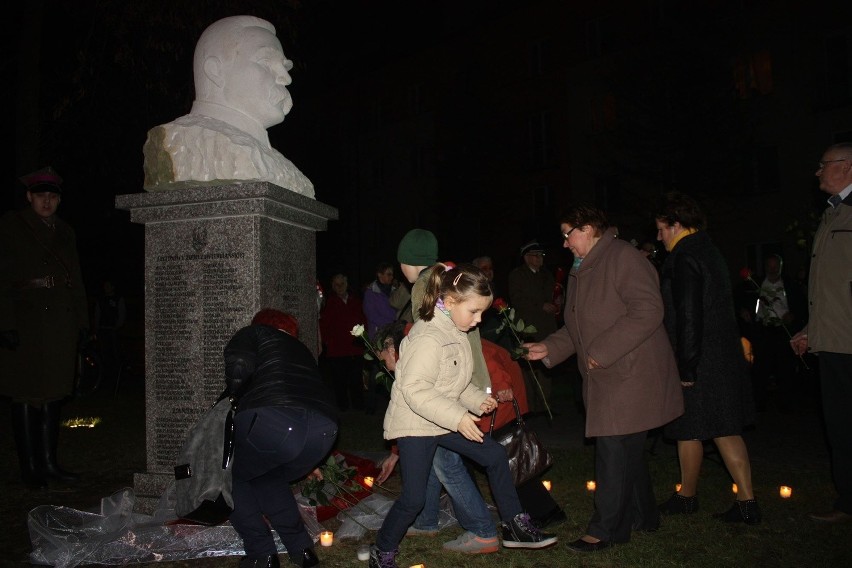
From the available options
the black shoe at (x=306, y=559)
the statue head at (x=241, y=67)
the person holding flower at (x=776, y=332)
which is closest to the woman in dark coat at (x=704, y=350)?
the black shoe at (x=306, y=559)

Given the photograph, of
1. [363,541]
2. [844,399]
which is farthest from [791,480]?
[363,541]

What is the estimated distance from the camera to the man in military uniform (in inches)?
224

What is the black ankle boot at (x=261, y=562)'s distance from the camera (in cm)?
376

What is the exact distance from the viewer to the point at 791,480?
5.75m

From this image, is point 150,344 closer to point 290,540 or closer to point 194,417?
point 194,417

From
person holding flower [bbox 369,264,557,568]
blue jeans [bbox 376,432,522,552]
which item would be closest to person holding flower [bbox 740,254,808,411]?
blue jeans [bbox 376,432,522,552]

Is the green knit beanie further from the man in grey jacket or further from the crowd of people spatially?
the man in grey jacket

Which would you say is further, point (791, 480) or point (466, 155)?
point (466, 155)

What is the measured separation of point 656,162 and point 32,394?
65.7ft

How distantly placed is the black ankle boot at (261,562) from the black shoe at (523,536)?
1.27 meters

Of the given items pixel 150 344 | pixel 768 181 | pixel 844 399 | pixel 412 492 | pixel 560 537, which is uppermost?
pixel 768 181

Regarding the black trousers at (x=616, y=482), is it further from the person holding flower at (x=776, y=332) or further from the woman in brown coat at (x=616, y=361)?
the person holding flower at (x=776, y=332)

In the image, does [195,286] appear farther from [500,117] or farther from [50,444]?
[500,117]

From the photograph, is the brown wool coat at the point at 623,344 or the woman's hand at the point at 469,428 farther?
the brown wool coat at the point at 623,344
